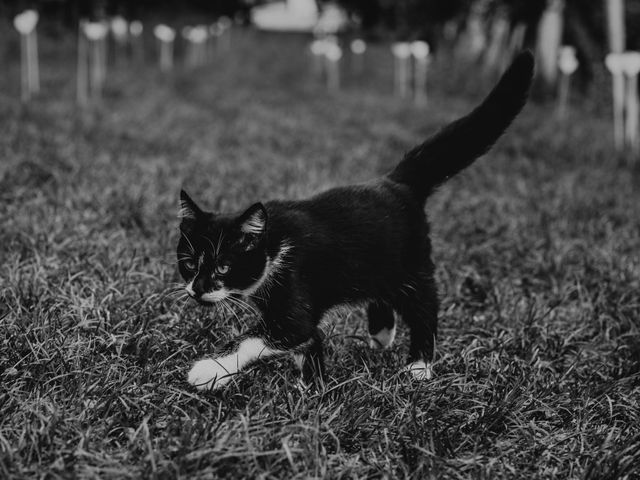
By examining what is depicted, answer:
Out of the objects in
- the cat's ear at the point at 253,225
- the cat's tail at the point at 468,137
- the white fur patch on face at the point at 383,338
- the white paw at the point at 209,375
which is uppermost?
the cat's tail at the point at 468,137

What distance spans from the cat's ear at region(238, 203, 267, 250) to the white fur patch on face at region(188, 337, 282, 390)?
38 cm

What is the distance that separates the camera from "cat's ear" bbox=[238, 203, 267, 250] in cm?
269

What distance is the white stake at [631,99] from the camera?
30.6 feet

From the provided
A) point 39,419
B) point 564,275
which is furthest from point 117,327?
point 564,275

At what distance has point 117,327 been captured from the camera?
310cm

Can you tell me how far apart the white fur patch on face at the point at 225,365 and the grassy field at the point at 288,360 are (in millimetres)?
64

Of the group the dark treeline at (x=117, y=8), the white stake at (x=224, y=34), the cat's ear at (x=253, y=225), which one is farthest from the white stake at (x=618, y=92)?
the white stake at (x=224, y=34)

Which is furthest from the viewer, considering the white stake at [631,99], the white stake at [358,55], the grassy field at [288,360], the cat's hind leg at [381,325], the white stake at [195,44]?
the white stake at [358,55]

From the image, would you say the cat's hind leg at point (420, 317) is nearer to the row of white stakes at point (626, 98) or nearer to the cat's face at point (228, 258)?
the cat's face at point (228, 258)

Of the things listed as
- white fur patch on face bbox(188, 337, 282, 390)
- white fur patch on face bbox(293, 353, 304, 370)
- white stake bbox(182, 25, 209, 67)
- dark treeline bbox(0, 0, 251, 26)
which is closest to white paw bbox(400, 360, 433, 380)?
white fur patch on face bbox(293, 353, 304, 370)

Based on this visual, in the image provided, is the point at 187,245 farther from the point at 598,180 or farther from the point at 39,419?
the point at 598,180

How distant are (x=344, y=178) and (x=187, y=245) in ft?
13.9

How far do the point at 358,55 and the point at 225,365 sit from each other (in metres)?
27.1

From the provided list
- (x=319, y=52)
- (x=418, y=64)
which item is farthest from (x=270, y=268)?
(x=319, y=52)
